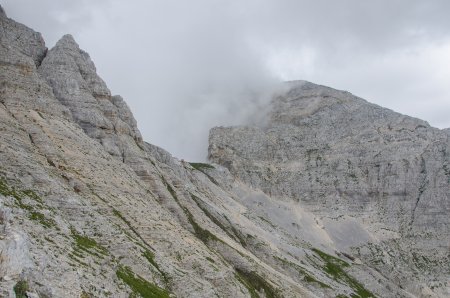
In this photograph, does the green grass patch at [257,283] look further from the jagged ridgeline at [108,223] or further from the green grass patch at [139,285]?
the green grass patch at [139,285]

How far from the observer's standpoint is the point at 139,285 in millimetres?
54406

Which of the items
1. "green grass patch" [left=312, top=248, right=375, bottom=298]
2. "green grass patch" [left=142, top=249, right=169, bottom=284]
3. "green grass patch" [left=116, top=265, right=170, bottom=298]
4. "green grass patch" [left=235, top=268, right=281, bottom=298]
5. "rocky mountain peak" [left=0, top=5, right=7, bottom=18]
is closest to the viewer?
"green grass patch" [left=116, top=265, right=170, bottom=298]

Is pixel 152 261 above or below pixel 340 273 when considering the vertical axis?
above

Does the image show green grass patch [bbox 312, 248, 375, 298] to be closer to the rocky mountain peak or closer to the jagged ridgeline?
the jagged ridgeline

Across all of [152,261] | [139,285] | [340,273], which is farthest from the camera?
[340,273]

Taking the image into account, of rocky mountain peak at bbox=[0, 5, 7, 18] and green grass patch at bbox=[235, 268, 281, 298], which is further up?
rocky mountain peak at bbox=[0, 5, 7, 18]

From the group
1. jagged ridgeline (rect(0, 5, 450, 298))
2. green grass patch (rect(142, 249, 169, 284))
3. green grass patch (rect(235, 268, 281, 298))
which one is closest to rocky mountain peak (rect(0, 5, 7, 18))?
jagged ridgeline (rect(0, 5, 450, 298))

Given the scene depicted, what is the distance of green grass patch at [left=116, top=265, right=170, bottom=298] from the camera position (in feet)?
171

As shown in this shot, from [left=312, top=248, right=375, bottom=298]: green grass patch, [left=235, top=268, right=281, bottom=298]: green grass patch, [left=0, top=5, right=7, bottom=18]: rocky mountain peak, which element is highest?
[left=0, top=5, right=7, bottom=18]: rocky mountain peak

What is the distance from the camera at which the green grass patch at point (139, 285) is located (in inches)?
2049

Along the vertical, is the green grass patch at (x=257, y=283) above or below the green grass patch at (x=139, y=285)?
below

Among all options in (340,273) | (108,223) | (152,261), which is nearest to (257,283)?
(152,261)

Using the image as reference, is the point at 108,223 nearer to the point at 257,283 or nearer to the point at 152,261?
the point at 152,261

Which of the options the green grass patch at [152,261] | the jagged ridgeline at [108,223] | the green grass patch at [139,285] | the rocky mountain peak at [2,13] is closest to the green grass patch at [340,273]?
the jagged ridgeline at [108,223]
